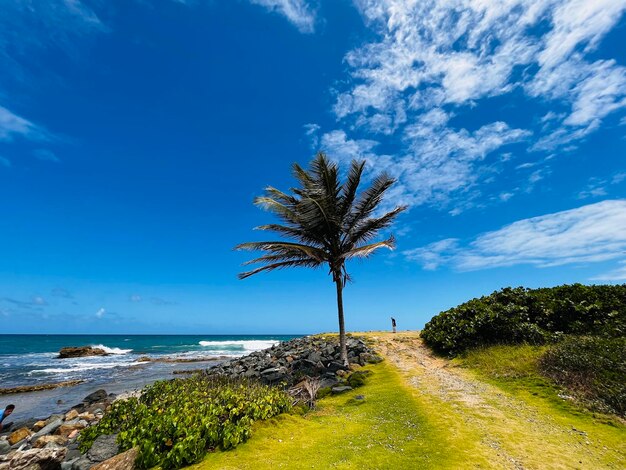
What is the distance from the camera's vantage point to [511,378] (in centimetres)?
1030

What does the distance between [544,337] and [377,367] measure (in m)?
6.63

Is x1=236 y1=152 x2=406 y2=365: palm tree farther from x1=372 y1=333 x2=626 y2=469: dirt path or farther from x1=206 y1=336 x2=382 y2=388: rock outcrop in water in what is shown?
x1=372 y1=333 x2=626 y2=469: dirt path

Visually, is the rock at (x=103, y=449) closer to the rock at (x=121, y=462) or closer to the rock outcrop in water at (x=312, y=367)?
the rock at (x=121, y=462)

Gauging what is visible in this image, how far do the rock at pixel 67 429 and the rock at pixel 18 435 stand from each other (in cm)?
119

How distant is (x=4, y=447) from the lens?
10266 mm

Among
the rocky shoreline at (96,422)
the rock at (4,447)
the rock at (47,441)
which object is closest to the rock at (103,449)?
the rocky shoreline at (96,422)

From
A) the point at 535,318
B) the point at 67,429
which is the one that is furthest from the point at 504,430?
the point at 67,429

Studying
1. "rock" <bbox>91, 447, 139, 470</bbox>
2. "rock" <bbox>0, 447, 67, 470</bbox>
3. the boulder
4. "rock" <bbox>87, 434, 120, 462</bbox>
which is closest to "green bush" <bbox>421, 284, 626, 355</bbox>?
"rock" <bbox>91, 447, 139, 470</bbox>

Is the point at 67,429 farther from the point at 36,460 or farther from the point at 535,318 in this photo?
the point at 535,318

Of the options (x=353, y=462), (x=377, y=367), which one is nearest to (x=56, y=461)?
(x=353, y=462)

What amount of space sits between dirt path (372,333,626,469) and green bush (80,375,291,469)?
426cm

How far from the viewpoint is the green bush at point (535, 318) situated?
42.2ft

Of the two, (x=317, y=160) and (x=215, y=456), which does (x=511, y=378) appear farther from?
(x=317, y=160)

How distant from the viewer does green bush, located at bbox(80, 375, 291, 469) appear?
20.0ft
